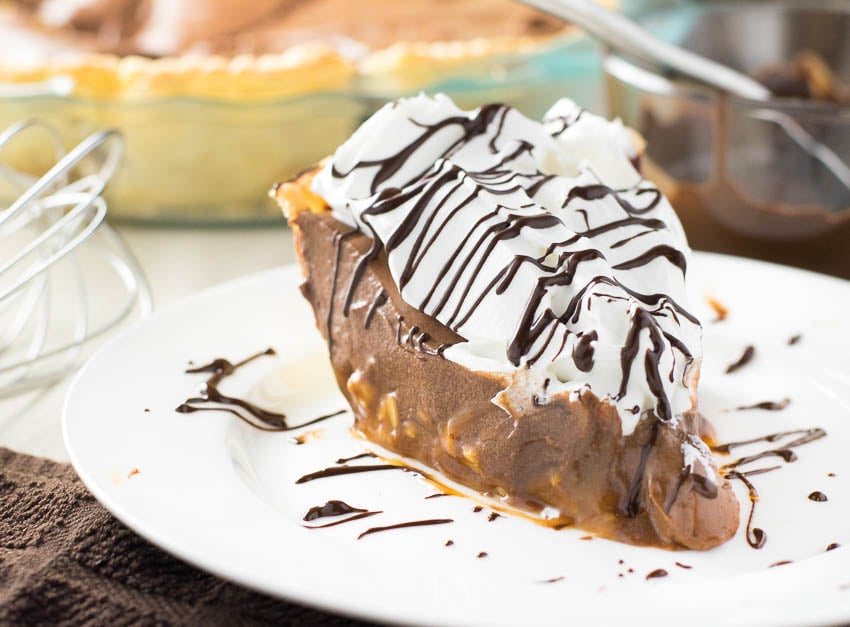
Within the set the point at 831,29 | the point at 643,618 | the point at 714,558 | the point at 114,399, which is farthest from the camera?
the point at 831,29

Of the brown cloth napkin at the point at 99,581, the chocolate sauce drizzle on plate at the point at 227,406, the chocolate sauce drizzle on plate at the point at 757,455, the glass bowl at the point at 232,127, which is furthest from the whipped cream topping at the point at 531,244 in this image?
the glass bowl at the point at 232,127

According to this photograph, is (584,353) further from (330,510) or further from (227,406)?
(227,406)

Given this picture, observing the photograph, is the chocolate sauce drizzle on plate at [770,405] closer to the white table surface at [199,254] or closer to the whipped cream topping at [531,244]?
the whipped cream topping at [531,244]

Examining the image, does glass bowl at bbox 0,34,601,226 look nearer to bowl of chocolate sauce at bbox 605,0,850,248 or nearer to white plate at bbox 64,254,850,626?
bowl of chocolate sauce at bbox 605,0,850,248

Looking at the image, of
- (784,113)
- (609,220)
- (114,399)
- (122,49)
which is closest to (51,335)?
(114,399)

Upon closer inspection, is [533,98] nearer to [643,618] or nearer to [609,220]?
[609,220]
